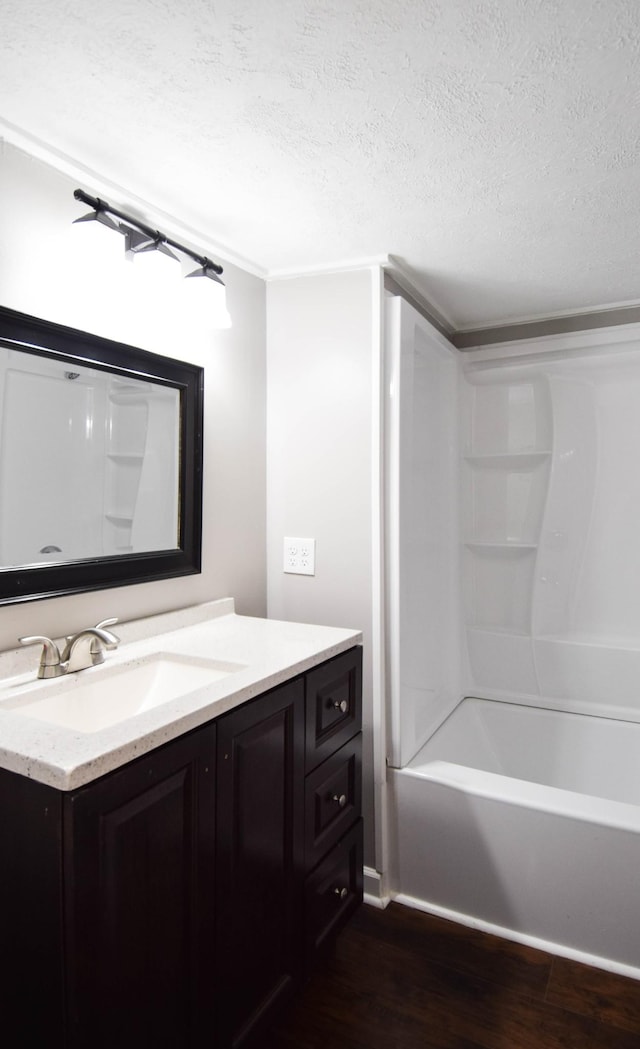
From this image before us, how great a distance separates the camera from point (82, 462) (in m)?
1.57

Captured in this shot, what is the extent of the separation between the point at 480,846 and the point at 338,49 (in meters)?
2.23

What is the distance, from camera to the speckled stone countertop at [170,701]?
3.26ft

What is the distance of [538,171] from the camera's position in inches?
61.2

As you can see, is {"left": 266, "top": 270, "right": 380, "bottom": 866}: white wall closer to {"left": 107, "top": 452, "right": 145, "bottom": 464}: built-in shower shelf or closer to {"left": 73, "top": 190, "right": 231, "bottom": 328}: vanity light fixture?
{"left": 73, "top": 190, "right": 231, "bottom": 328}: vanity light fixture

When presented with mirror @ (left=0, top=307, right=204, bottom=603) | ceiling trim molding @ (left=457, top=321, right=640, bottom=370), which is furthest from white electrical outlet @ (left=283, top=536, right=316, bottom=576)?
ceiling trim molding @ (left=457, top=321, right=640, bottom=370)

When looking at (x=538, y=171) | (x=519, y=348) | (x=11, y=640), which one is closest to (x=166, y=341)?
(x=11, y=640)

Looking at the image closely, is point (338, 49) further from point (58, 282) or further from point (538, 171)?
point (58, 282)

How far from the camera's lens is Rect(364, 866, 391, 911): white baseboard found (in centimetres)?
212

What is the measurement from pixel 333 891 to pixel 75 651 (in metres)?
1.04

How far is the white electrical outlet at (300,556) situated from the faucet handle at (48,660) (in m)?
1.04

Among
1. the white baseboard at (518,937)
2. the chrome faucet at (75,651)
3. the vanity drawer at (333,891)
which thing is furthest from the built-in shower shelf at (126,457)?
the white baseboard at (518,937)

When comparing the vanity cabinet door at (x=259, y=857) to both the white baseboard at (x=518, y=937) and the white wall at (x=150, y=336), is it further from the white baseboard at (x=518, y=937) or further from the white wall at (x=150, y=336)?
the white baseboard at (x=518, y=937)

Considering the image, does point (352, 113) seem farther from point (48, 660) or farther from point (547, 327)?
point (547, 327)

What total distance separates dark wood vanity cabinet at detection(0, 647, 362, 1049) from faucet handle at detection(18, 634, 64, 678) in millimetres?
370
